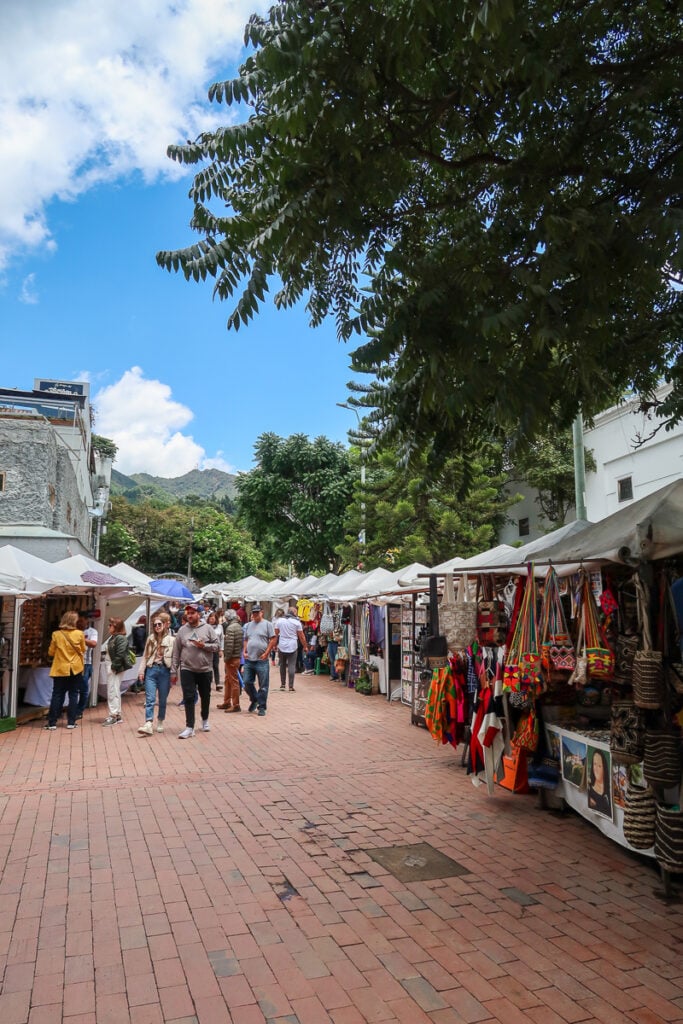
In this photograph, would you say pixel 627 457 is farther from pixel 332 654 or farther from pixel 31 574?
pixel 31 574

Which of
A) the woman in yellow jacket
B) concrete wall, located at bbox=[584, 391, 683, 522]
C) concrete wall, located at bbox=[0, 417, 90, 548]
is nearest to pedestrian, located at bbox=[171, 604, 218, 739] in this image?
the woman in yellow jacket

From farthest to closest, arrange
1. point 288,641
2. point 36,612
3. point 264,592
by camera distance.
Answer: point 264,592 → point 288,641 → point 36,612

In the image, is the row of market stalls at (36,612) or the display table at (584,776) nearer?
the display table at (584,776)

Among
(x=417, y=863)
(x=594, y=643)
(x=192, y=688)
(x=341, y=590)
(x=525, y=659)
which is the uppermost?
(x=341, y=590)

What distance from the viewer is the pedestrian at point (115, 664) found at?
37.7 feet

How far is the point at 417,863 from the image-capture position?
5492 mm

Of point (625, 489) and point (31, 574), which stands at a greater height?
point (625, 489)

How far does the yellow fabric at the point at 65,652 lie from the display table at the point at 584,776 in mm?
7187

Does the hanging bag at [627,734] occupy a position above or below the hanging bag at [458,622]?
below

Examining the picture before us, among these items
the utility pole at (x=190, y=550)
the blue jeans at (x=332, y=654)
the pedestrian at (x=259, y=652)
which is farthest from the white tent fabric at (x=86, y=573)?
the utility pole at (x=190, y=550)

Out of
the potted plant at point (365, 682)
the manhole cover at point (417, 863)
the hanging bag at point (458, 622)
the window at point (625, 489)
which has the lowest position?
the manhole cover at point (417, 863)

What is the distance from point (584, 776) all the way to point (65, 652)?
25.4 feet

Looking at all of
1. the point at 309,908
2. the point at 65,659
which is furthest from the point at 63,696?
the point at 309,908

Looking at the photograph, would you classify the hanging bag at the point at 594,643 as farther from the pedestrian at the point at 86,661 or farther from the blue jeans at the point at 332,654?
the blue jeans at the point at 332,654
